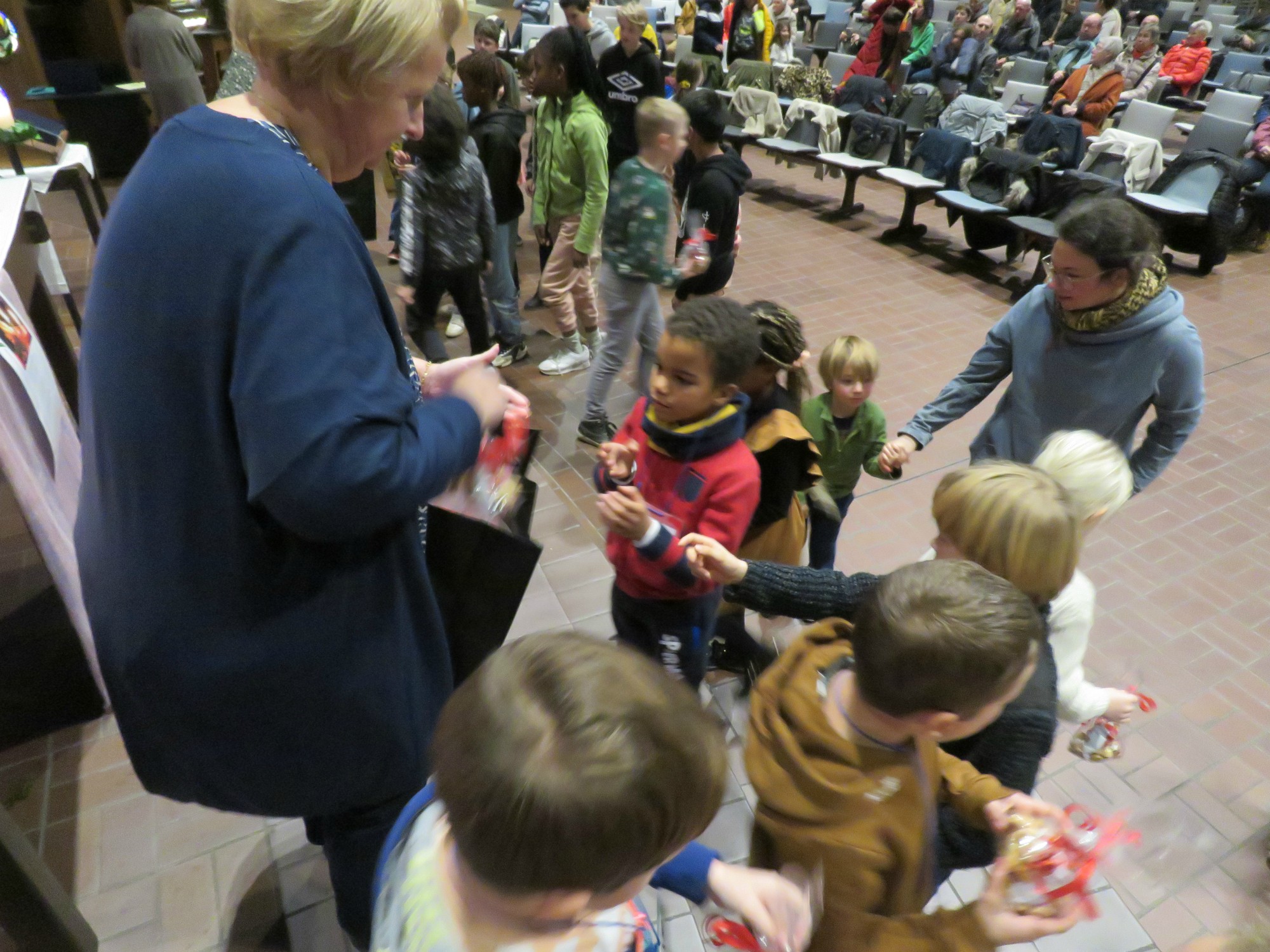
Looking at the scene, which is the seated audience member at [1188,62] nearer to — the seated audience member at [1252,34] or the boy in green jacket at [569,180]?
the seated audience member at [1252,34]

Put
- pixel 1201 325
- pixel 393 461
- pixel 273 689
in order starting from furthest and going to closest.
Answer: pixel 1201 325 → pixel 273 689 → pixel 393 461

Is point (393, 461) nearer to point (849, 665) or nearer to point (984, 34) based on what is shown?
point (849, 665)

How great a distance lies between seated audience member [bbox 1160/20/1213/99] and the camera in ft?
33.2

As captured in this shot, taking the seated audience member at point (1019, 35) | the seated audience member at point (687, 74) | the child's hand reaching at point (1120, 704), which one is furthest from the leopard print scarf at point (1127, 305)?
the seated audience member at point (1019, 35)

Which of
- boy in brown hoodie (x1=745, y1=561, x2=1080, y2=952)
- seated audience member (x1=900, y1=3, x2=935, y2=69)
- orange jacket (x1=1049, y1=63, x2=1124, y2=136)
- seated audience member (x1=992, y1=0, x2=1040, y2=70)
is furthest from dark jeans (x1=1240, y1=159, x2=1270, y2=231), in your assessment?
boy in brown hoodie (x1=745, y1=561, x2=1080, y2=952)

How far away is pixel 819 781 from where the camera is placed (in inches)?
45.0

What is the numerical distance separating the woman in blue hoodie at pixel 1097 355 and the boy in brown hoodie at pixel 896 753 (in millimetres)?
1365

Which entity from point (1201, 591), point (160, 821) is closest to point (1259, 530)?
point (1201, 591)

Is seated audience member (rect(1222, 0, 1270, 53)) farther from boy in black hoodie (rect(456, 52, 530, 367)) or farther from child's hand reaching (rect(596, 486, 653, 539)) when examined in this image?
child's hand reaching (rect(596, 486, 653, 539))

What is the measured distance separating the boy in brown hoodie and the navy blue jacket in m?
0.61

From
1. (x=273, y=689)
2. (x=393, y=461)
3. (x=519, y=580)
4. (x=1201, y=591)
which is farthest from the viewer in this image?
(x=1201, y=591)

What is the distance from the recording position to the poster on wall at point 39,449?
207cm

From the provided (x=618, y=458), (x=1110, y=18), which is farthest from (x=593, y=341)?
(x=1110, y=18)

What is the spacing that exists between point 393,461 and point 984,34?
1138 cm
